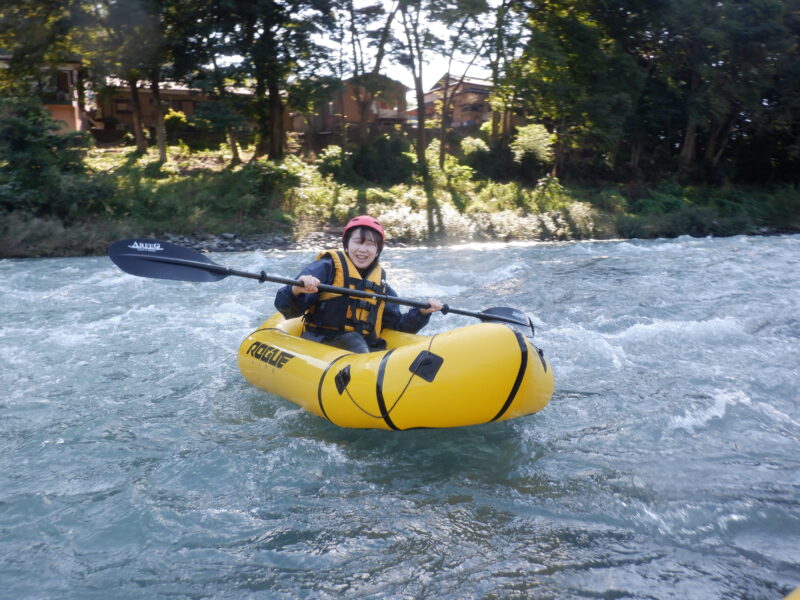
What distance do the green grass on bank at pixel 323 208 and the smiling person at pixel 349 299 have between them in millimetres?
6868

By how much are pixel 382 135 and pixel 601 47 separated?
529 cm

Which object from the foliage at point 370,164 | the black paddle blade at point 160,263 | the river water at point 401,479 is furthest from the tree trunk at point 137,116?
the black paddle blade at point 160,263

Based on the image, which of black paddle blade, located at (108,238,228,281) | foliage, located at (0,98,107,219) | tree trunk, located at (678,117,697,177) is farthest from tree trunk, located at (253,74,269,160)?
black paddle blade, located at (108,238,228,281)

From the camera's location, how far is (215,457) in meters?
3.01

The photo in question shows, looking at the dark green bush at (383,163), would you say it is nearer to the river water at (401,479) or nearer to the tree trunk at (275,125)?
the tree trunk at (275,125)

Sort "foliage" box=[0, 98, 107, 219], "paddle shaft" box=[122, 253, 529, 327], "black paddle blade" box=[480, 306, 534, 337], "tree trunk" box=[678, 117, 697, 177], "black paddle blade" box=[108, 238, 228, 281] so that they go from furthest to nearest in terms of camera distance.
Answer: "tree trunk" box=[678, 117, 697, 177] → "foliage" box=[0, 98, 107, 219] → "black paddle blade" box=[108, 238, 228, 281] → "black paddle blade" box=[480, 306, 534, 337] → "paddle shaft" box=[122, 253, 529, 327]

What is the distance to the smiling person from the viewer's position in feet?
11.7

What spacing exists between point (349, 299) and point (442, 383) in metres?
1.01

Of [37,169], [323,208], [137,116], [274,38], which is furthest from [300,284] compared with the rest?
[137,116]

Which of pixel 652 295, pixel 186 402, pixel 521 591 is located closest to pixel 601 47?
pixel 652 295

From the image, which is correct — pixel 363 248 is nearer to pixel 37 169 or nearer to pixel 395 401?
pixel 395 401

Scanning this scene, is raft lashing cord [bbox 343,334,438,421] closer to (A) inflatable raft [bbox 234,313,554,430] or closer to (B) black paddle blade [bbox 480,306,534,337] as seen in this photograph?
(A) inflatable raft [bbox 234,313,554,430]

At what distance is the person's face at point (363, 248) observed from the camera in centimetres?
360

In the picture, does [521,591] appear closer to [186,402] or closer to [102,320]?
[186,402]
